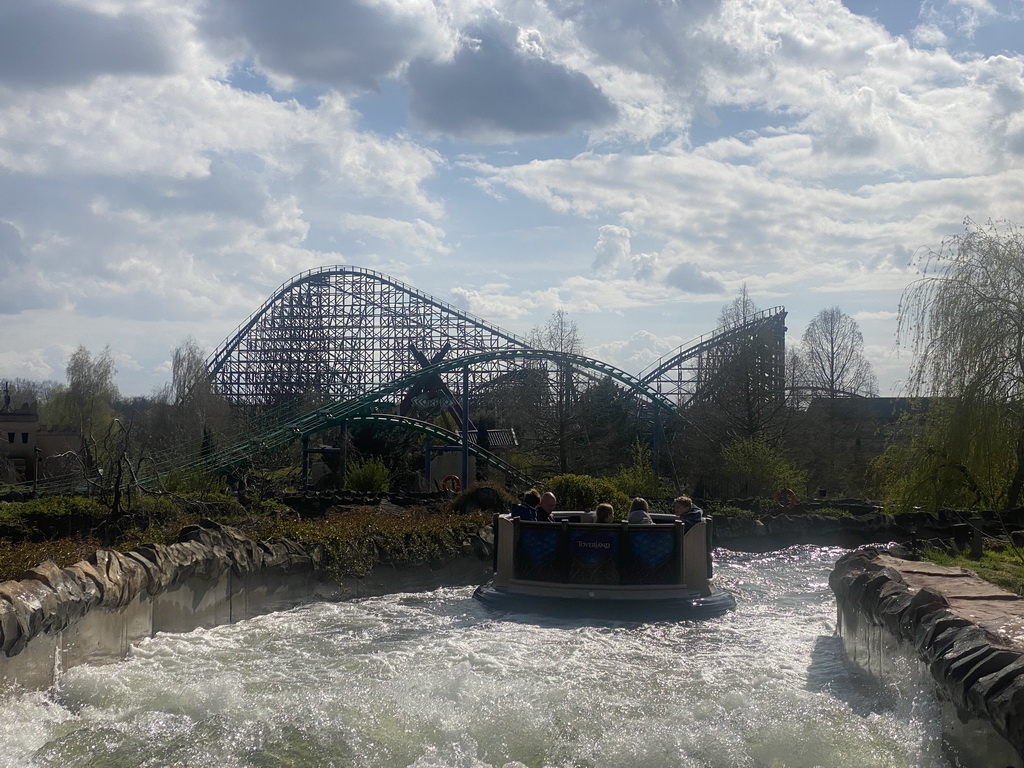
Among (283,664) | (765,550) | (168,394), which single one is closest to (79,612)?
(283,664)

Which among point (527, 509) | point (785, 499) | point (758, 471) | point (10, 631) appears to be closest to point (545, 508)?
point (527, 509)

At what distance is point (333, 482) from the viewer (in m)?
33.3

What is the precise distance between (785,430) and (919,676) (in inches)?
1084

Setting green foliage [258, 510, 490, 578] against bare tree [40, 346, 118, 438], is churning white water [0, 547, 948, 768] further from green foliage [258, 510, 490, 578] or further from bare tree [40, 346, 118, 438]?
bare tree [40, 346, 118, 438]

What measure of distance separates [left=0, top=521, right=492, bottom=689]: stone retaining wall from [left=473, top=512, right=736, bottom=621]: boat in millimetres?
2276

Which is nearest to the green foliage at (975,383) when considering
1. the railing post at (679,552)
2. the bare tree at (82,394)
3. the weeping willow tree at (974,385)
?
the weeping willow tree at (974,385)

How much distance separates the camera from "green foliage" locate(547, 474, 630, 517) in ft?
61.6

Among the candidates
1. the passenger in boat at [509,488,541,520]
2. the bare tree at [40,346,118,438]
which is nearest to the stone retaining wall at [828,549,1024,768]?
the passenger in boat at [509,488,541,520]

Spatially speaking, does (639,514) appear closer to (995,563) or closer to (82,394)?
(995,563)

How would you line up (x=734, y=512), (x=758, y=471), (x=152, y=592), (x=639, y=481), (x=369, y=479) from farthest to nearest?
(x=369, y=479), (x=758, y=471), (x=639, y=481), (x=734, y=512), (x=152, y=592)

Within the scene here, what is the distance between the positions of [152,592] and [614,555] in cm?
528

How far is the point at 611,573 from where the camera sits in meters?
11.7

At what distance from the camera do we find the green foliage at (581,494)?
1878cm

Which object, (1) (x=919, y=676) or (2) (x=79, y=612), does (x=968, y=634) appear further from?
(2) (x=79, y=612)
